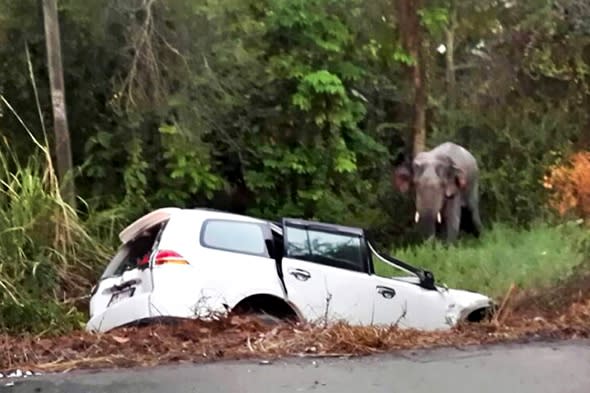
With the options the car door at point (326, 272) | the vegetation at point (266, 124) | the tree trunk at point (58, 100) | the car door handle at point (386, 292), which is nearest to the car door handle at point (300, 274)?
the car door at point (326, 272)

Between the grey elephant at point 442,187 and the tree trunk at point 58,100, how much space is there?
5909mm

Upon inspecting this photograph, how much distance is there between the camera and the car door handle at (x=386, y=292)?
1033cm

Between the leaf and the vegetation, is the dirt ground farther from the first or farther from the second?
the vegetation

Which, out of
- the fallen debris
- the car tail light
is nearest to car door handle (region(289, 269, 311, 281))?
the car tail light

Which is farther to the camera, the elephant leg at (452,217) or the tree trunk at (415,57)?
the tree trunk at (415,57)

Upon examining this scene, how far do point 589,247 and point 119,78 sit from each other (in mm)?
9367

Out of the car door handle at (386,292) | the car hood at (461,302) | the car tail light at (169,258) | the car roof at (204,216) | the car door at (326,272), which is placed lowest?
the car hood at (461,302)

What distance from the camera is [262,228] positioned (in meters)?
10.1

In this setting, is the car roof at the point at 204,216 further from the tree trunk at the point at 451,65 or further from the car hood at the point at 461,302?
the tree trunk at the point at 451,65

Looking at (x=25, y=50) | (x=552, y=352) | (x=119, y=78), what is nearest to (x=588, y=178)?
(x=119, y=78)

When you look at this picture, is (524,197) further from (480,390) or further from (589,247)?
(480,390)

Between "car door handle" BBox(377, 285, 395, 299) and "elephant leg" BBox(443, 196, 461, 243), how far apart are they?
25.7 feet

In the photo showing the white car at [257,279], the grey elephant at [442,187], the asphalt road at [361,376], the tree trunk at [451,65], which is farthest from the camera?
the tree trunk at [451,65]

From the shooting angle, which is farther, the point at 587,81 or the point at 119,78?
the point at 587,81
